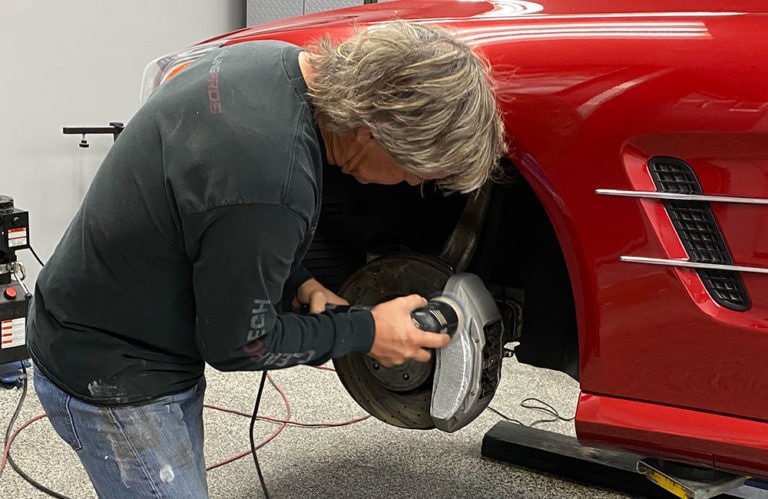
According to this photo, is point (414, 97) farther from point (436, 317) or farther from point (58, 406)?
point (58, 406)

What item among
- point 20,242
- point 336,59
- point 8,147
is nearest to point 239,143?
point 336,59

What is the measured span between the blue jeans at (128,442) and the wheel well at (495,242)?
56 cm

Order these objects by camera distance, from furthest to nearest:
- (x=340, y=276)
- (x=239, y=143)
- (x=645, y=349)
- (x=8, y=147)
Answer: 1. (x=8, y=147)
2. (x=340, y=276)
3. (x=645, y=349)
4. (x=239, y=143)

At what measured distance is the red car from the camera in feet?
3.76

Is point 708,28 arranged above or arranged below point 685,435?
above

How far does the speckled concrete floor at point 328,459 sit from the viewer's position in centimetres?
212

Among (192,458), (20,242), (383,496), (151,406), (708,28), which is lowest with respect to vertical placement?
(383,496)

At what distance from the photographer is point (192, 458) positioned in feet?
4.47

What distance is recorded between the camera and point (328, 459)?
7.57 feet

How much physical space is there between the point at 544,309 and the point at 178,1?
2.89 meters

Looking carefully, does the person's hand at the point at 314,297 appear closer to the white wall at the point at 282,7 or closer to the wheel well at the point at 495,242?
the wheel well at the point at 495,242

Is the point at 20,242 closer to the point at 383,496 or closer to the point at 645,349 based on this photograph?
the point at 383,496

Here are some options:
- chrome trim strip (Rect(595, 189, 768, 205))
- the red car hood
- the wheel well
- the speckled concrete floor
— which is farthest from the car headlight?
the speckled concrete floor

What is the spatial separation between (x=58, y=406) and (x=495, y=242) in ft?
2.81
